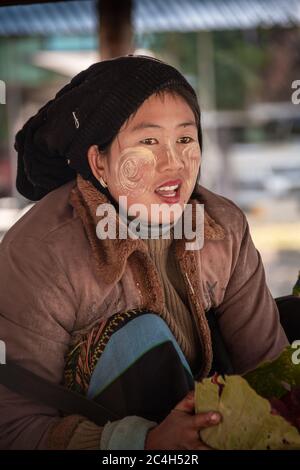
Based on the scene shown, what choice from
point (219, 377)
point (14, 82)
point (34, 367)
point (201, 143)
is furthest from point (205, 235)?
point (14, 82)

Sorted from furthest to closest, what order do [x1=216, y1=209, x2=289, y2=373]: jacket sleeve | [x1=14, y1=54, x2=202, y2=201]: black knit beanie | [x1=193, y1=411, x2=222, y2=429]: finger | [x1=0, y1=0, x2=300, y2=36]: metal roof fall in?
1. [x1=0, y1=0, x2=300, y2=36]: metal roof
2. [x1=216, y1=209, x2=289, y2=373]: jacket sleeve
3. [x1=14, y1=54, x2=202, y2=201]: black knit beanie
4. [x1=193, y1=411, x2=222, y2=429]: finger

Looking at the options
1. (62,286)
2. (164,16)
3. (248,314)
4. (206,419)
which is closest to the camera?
(206,419)

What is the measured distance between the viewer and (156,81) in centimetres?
177

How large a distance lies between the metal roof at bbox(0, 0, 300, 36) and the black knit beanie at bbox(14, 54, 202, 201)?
31 centimetres

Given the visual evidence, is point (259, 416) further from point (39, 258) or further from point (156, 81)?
point (156, 81)

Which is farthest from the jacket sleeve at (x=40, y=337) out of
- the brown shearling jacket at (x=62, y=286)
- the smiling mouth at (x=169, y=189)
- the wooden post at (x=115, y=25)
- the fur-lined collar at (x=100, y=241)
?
the wooden post at (x=115, y=25)

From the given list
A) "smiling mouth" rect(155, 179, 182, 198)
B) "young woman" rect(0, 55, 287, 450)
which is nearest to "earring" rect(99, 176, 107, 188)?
"young woman" rect(0, 55, 287, 450)

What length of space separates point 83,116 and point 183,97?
261 mm

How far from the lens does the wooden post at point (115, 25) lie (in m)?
2.05

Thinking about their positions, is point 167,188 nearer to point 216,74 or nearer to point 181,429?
point 216,74

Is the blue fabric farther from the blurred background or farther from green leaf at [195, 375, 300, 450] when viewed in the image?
the blurred background

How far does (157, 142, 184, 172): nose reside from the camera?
1776mm

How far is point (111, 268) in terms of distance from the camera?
69.4 inches

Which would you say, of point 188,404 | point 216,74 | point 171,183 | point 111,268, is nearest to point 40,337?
point 111,268
